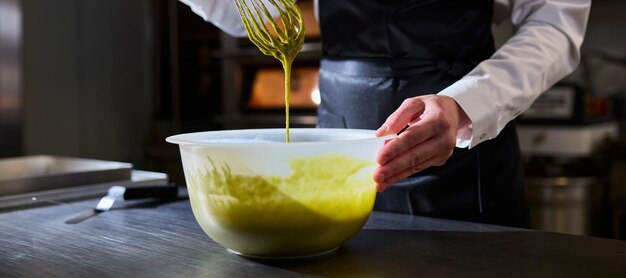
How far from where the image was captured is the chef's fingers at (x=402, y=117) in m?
0.68

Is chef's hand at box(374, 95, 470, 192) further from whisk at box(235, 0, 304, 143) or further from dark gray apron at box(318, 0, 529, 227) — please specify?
dark gray apron at box(318, 0, 529, 227)

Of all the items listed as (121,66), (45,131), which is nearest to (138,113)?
(121,66)

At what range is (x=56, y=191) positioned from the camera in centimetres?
101

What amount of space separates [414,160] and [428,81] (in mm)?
396

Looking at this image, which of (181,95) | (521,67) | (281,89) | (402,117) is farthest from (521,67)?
(181,95)

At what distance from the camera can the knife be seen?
914 mm

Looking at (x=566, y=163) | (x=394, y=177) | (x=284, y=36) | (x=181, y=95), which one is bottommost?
(x=566, y=163)

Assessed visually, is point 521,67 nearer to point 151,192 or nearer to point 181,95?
point 151,192

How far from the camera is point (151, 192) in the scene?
0.98m

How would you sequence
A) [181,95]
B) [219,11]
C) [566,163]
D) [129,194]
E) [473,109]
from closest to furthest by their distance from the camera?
[473,109] → [129,194] → [219,11] → [566,163] → [181,95]

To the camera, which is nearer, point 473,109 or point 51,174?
point 473,109

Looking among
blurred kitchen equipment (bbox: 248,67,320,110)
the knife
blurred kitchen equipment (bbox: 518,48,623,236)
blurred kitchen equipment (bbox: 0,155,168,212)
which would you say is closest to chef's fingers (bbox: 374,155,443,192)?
the knife

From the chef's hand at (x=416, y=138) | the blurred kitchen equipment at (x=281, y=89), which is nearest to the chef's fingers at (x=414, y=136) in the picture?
the chef's hand at (x=416, y=138)

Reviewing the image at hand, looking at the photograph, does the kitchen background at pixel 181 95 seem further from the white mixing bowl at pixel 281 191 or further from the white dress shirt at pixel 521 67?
the white mixing bowl at pixel 281 191
